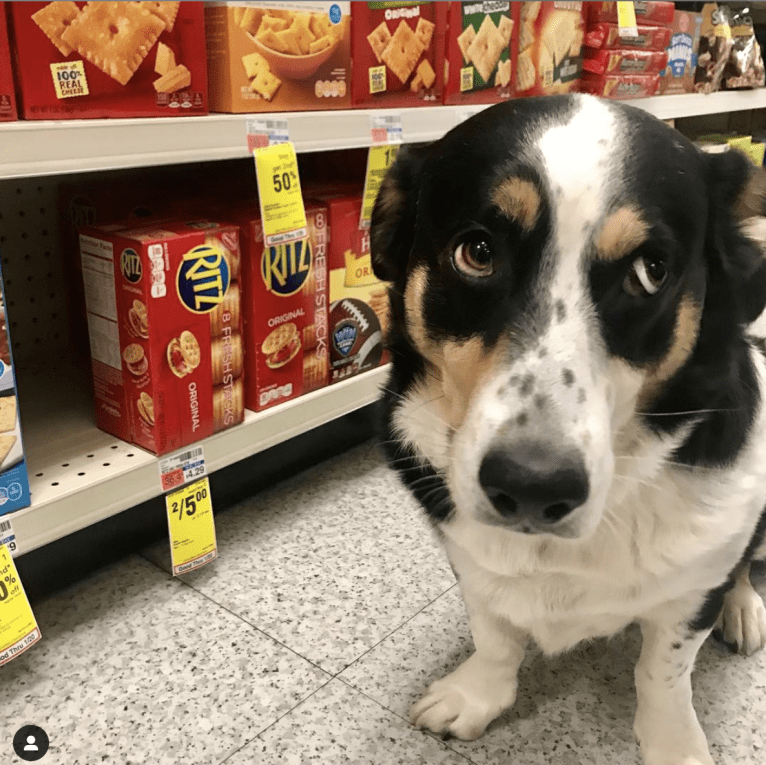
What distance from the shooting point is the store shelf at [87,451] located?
1.11 meters

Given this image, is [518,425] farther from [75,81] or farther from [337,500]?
[337,500]

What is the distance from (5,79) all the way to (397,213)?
503mm

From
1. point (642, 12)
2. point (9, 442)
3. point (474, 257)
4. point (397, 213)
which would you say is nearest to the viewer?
point (474, 257)

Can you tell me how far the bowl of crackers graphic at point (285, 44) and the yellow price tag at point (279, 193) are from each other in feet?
0.31

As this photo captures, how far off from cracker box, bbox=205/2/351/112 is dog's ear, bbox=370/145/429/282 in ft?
1.30

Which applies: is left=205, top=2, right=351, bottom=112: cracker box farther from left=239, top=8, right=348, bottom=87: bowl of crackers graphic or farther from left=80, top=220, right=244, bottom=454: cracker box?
left=80, top=220, right=244, bottom=454: cracker box

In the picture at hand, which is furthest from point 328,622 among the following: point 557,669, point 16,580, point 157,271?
point 157,271

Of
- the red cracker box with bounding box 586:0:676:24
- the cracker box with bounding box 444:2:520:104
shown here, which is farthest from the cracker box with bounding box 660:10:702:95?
the cracker box with bounding box 444:2:520:104

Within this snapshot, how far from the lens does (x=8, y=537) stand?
41.3 inches

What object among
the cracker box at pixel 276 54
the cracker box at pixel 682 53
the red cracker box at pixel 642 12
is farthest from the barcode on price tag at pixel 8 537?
the cracker box at pixel 682 53

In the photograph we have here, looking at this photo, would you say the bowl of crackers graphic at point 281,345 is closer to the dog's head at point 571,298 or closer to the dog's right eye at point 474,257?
the dog's head at point 571,298

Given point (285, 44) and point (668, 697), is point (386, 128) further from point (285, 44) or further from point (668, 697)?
point (668, 697)

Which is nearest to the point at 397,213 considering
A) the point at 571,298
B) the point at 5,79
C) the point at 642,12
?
the point at 571,298

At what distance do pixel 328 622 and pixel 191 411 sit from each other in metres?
0.42
